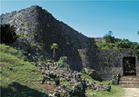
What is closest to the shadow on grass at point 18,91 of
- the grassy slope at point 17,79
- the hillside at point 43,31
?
the grassy slope at point 17,79

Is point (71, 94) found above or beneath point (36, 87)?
beneath

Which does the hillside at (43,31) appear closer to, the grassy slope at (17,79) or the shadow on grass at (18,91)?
the grassy slope at (17,79)

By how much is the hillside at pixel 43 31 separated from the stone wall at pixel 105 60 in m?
1.92

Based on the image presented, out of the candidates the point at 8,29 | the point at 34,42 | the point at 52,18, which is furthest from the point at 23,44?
the point at 52,18

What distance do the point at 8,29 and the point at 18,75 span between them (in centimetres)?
720

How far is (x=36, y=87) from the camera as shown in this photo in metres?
10.0

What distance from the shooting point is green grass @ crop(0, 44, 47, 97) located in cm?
845

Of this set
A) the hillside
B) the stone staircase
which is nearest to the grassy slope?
the hillside

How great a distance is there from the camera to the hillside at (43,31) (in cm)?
2169

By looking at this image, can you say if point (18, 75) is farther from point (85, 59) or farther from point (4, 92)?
point (85, 59)

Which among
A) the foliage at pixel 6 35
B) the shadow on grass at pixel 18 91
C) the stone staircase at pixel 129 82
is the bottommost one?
the stone staircase at pixel 129 82

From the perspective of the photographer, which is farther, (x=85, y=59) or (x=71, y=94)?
(x=85, y=59)

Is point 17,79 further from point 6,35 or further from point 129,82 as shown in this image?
point 129,82

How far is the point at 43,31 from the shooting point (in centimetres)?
2322
